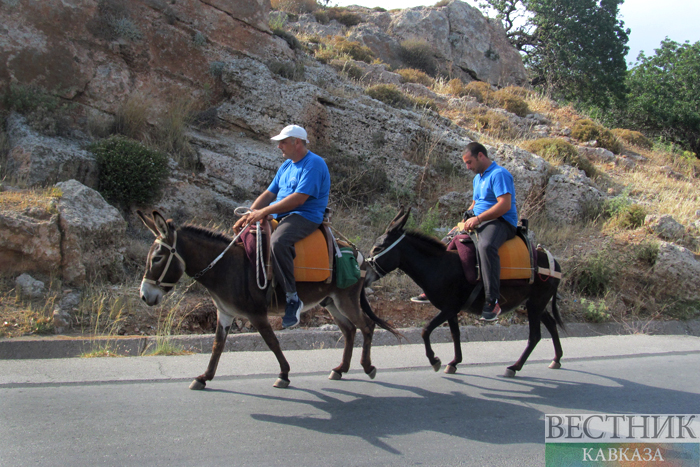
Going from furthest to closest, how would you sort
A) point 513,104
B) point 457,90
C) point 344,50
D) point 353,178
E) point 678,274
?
point 457,90 < point 344,50 < point 513,104 < point 353,178 < point 678,274

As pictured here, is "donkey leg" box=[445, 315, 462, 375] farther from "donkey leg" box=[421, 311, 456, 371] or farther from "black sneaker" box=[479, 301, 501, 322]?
"black sneaker" box=[479, 301, 501, 322]

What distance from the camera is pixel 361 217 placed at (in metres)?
11.4

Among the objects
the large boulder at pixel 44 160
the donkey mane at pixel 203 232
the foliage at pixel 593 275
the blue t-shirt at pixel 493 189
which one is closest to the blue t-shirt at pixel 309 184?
the donkey mane at pixel 203 232

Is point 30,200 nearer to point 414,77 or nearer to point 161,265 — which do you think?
point 161,265

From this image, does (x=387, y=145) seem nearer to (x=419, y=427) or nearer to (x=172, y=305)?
(x=172, y=305)

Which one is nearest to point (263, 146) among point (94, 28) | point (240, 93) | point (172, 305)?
point (240, 93)

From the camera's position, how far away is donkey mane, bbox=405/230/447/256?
20.4 feet

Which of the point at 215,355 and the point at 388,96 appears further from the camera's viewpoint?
the point at 388,96

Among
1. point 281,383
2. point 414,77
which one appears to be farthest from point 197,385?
point 414,77

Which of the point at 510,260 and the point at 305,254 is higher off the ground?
the point at 510,260

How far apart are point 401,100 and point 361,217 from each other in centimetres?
596

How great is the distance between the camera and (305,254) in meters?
5.34

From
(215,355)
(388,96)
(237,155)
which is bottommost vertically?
(215,355)

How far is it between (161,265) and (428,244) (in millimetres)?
3122
